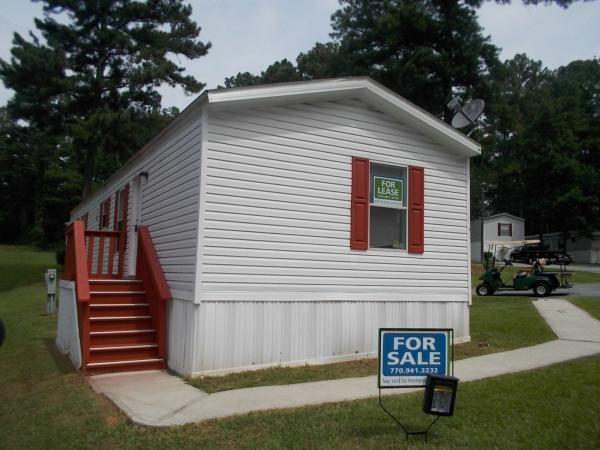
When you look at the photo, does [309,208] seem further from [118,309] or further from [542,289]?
[542,289]

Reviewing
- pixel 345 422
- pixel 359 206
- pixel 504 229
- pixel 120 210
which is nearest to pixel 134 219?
pixel 120 210

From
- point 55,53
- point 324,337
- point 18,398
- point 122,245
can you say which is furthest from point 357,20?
point 18,398

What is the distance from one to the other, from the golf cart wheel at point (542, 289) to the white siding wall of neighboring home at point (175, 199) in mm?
12830

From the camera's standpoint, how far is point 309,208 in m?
8.02

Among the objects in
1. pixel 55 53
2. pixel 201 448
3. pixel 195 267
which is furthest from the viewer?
pixel 55 53

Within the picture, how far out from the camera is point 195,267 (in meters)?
7.11

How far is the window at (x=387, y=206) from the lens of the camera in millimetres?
8734

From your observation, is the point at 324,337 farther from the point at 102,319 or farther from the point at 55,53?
the point at 55,53

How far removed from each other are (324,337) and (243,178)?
8.72ft

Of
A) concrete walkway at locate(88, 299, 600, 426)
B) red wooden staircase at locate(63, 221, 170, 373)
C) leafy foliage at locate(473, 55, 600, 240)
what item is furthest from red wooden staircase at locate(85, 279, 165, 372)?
leafy foliage at locate(473, 55, 600, 240)

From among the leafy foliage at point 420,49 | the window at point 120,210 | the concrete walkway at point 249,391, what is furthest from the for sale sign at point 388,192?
the leafy foliage at point 420,49

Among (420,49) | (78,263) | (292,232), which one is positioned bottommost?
(78,263)

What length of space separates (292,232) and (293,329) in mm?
1409

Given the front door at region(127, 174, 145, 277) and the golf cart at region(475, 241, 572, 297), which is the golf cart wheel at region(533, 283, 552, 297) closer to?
the golf cart at region(475, 241, 572, 297)
